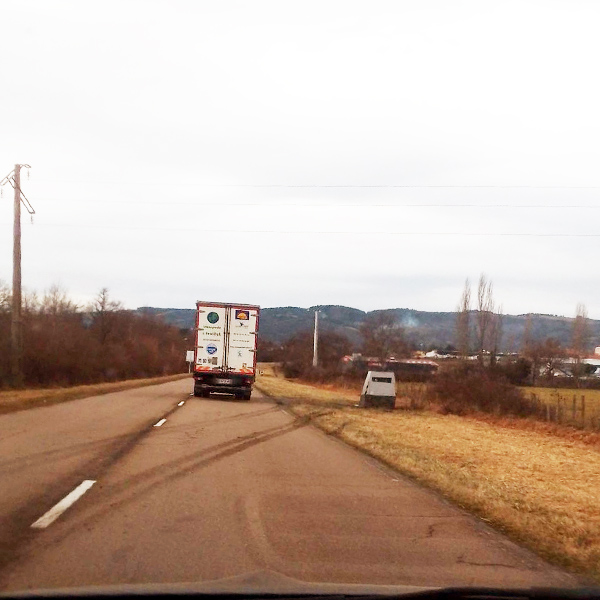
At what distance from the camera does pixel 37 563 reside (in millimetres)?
6418

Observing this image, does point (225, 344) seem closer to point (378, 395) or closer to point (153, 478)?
point (378, 395)

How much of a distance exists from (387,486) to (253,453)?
406cm

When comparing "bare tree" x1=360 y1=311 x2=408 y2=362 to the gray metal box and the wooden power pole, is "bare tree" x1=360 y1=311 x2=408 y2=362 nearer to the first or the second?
the gray metal box

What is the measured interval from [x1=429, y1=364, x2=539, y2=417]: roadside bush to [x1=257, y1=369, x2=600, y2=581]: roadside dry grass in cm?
614

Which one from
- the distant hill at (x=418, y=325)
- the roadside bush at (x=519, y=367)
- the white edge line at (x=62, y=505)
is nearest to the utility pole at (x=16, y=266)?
the distant hill at (x=418, y=325)

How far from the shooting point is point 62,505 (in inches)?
357

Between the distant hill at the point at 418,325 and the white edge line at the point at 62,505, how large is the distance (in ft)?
91.2

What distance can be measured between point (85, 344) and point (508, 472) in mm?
48828

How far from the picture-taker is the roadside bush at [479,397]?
33.9m

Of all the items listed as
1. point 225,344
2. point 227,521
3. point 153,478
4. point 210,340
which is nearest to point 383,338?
point 225,344

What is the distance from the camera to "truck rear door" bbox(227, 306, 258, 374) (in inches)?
1299

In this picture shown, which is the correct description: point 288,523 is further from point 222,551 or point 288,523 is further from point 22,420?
point 22,420

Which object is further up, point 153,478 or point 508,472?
point 153,478

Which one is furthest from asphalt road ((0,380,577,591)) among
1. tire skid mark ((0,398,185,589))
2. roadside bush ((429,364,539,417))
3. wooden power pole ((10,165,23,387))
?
roadside bush ((429,364,539,417))
